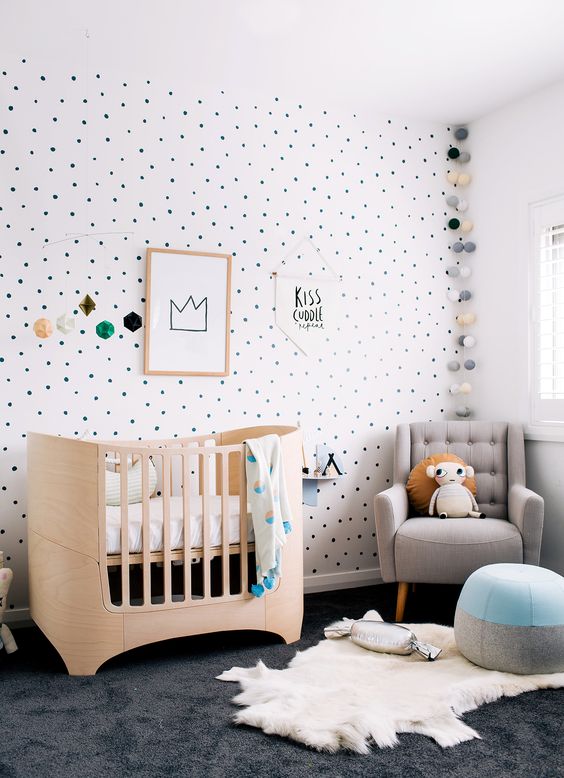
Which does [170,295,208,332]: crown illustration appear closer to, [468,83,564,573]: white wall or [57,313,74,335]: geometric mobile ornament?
[57,313,74,335]: geometric mobile ornament

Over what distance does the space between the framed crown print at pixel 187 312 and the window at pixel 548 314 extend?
1538 millimetres

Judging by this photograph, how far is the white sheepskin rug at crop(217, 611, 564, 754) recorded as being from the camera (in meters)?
1.95

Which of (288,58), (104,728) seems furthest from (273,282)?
(104,728)

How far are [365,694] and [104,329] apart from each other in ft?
6.03

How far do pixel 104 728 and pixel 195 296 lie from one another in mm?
1893

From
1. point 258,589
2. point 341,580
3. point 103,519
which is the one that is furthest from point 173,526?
point 341,580

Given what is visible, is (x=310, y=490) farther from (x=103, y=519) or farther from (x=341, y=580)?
(x=103, y=519)

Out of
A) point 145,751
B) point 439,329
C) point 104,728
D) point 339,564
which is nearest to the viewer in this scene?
point 145,751

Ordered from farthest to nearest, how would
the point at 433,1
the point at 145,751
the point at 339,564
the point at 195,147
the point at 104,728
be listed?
the point at 339,564
the point at 195,147
the point at 433,1
the point at 104,728
the point at 145,751

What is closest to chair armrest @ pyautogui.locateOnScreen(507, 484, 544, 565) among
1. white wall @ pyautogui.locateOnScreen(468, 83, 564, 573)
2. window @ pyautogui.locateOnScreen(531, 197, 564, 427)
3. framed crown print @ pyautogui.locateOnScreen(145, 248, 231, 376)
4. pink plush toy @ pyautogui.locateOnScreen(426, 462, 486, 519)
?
pink plush toy @ pyautogui.locateOnScreen(426, 462, 486, 519)

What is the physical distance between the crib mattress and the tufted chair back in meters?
1.09

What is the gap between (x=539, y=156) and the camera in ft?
11.3

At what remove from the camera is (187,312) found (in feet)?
10.7

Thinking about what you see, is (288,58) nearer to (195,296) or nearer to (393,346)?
(195,296)
